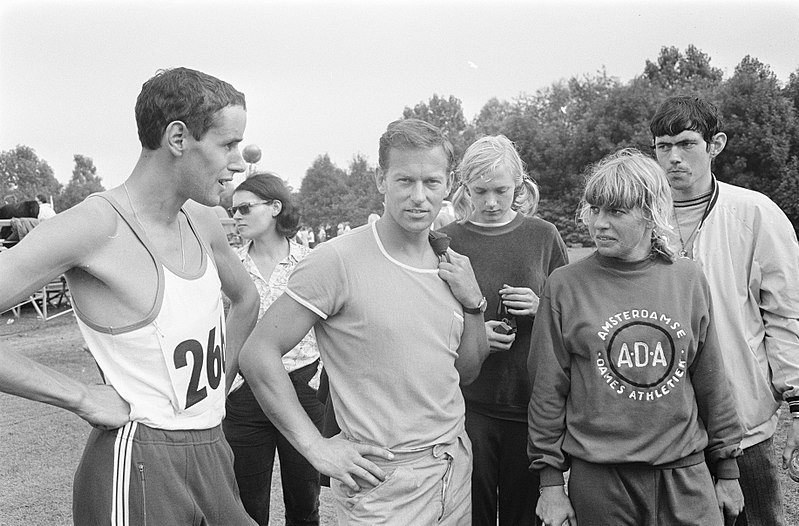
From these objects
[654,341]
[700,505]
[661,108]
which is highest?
[661,108]

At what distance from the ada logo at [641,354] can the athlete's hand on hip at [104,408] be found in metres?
1.64

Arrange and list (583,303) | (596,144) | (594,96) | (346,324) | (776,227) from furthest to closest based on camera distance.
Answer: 1. (594,96)
2. (596,144)
3. (776,227)
4. (583,303)
5. (346,324)

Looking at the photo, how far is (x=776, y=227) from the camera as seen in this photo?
294cm

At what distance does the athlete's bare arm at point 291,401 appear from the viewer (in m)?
2.26

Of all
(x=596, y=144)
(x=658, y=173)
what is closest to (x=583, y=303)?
(x=658, y=173)

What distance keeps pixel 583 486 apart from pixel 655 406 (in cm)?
39

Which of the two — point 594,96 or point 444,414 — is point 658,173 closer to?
point 444,414

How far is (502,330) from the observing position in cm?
303

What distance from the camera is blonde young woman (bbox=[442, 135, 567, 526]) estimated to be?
10.2 ft

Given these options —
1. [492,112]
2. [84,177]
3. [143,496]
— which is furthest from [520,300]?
[84,177]

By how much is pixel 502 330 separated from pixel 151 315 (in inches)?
62.2

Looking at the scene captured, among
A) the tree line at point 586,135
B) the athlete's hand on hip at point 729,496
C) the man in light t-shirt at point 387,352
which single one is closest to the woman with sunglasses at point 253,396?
the man in light t-shirt at point 387,352

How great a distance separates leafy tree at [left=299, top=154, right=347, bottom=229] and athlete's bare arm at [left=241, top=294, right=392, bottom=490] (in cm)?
6563

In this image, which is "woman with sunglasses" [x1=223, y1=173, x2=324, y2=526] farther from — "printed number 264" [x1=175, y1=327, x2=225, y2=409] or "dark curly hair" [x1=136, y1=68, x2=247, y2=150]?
"dark curly hair" [x1=136, y1=68, x2=247, y2=150]
